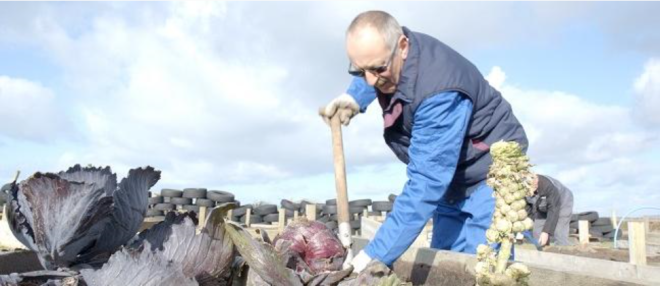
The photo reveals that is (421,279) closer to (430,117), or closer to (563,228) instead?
(430,117)

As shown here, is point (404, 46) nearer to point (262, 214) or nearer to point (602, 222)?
point (262, 214)

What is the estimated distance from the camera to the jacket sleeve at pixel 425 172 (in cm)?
293

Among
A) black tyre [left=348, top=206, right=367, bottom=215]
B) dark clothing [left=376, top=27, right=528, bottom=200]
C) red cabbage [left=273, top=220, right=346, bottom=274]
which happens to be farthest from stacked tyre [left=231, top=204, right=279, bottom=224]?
red cabbage [left=273, top=220, right=346, bottom=274]

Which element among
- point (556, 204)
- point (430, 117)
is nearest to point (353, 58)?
point (430, 117)

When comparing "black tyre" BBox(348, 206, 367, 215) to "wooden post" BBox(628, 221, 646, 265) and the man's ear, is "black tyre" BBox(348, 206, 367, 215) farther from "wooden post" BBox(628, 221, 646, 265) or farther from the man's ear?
the man's ear

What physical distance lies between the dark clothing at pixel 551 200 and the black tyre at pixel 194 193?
32.1 ft

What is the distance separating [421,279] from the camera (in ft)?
10.6

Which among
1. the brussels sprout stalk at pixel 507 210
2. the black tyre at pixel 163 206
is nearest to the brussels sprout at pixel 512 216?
the brussels sprout stalk at pixel 507 210

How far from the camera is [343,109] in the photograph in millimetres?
3838

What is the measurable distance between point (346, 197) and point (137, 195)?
1.81 meters

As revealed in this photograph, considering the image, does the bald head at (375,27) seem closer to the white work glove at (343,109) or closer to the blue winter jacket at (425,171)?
the blue winter jacket at (425,171)

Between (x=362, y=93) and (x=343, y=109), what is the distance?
0.19 metres

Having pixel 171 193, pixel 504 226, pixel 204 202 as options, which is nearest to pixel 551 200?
pixel 504 226

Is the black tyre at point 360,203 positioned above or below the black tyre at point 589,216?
below
